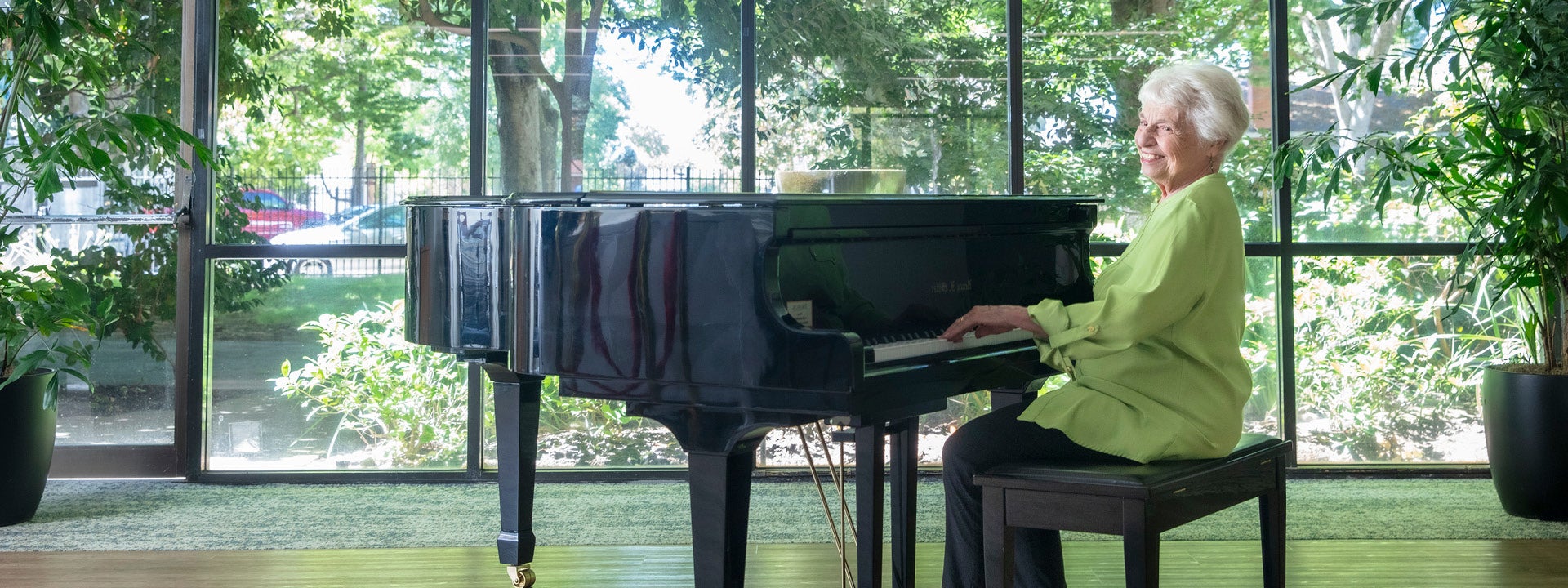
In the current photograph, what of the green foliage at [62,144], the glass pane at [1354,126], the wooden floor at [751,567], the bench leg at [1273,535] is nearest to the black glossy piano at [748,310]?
the bench leg at [1273,535]

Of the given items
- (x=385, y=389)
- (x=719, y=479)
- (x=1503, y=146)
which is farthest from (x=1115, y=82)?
(x=719, y=479)

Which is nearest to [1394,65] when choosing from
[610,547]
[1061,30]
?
[1061,30]

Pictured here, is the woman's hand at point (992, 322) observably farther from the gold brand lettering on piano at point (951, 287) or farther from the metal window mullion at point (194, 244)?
the metal window mullion at point (194, 244)

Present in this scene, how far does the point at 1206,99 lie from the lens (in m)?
2.50

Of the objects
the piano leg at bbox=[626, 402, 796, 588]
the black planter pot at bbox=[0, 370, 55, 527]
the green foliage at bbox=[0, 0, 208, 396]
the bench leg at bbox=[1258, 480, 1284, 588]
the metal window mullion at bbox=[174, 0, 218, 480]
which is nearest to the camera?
the piano leg at bbox=[626, 402, 796, 588]

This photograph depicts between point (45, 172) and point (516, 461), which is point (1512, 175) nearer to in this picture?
point (516, 461)

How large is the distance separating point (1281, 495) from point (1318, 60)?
261 cm

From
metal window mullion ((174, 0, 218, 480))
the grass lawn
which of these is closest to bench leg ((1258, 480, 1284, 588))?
the grass lawn

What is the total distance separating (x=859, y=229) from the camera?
246cm

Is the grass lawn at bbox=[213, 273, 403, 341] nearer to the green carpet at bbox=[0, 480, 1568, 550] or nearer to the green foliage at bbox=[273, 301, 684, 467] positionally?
the green foliage at bbox=[273, 301, 684, 467]

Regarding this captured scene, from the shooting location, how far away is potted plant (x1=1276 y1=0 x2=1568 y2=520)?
12.8 ft

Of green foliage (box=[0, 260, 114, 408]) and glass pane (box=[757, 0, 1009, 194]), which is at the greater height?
glass pane (box=[757, 0, 1009, 194])

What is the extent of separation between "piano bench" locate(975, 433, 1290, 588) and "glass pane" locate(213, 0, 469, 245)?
2.94m

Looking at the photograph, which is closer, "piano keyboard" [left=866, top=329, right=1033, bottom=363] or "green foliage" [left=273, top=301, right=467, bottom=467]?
"piano keyboard" [left=866, top=329, right=1033, bottom=363]
